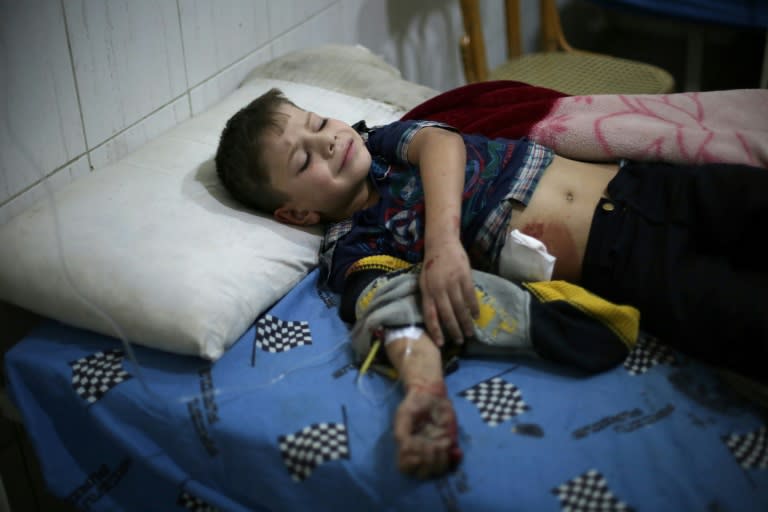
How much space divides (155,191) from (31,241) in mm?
202

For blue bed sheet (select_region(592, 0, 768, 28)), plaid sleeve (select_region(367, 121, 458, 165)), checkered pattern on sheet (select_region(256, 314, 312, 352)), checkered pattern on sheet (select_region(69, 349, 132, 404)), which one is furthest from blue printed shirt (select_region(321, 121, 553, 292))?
blue bed sheet (select_region(592, 0, 768, 28))

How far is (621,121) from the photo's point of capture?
1.25 metres

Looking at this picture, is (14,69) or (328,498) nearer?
(328,498)

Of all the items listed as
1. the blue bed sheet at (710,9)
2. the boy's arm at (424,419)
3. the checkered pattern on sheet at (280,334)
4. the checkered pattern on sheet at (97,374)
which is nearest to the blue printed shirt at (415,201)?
the checkered pattern on sheet at (280,334)

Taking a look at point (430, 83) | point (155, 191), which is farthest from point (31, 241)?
point (430, 83)

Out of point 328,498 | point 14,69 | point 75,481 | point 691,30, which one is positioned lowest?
point 75,481

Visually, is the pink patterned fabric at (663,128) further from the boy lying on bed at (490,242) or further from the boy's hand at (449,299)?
the boy's hand at (449,299)

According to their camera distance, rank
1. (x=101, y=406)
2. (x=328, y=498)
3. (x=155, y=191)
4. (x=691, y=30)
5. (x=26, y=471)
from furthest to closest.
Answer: (x=691, y=30) → (x=26, y=471) → (x=155, y=191) → (x=101, y=406) → (x=328, y=498)

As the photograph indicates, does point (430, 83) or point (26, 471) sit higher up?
point (430, 83)

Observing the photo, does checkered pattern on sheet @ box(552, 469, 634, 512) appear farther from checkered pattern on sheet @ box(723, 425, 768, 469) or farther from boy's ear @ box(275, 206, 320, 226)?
boy's ear @ box(275, 206, 320, 226)

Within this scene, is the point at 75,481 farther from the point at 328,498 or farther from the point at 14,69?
the point at 14,69

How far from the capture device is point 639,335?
102 cm

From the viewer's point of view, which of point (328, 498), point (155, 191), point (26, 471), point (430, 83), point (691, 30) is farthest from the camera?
point (691, 30)

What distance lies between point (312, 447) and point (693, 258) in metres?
0.58
